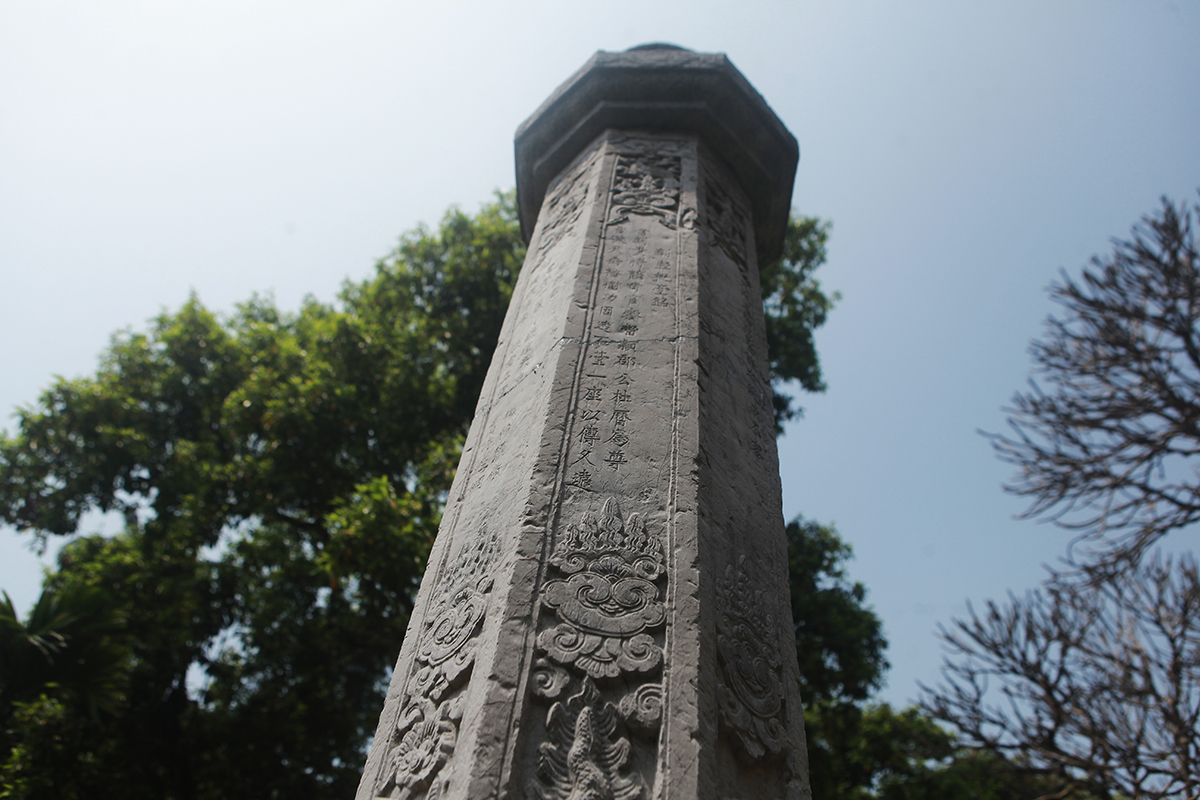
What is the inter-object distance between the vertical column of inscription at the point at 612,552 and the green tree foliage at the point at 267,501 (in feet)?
12.0

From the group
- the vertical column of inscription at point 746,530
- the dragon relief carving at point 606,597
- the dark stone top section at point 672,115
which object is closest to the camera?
the dragon relief carving at point 606,597

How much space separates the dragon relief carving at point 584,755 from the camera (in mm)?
1851

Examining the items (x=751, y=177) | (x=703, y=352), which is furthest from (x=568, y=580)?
(x=751, y=177)

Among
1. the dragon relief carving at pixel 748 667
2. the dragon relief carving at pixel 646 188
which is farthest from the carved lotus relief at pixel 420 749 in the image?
the dragon relief carving at pixel 646 188

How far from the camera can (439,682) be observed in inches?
88.7

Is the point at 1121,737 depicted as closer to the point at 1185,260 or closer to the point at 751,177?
the point at 1185,260

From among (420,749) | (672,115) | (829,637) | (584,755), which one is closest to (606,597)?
(584,755)

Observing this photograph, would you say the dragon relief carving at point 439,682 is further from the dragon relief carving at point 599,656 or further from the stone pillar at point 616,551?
the dragon relief carving at point 599,656

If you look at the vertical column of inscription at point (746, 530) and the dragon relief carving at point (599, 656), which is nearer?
the dragon relief carving at point (599, 656)

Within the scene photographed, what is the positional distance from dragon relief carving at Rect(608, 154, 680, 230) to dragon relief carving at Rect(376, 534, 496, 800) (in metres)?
2.06

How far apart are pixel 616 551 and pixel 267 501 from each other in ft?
21.4

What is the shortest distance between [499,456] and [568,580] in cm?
76

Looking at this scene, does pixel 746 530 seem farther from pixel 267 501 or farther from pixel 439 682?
pixel 267 501

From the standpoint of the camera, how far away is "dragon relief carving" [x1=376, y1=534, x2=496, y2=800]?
207cm
